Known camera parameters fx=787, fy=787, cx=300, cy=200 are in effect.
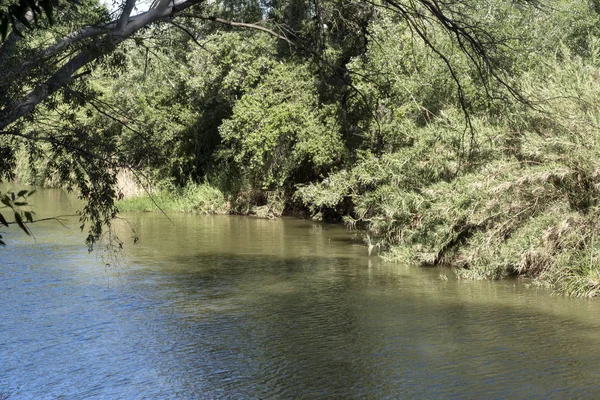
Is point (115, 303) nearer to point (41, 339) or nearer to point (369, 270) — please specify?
point (41, 339)

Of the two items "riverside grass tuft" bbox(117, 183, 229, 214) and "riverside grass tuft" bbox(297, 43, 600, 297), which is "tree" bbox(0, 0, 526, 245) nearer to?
"riverside grass tuft" bbox(297, 43, 600, 297)

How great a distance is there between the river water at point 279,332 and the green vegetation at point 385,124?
1032mm

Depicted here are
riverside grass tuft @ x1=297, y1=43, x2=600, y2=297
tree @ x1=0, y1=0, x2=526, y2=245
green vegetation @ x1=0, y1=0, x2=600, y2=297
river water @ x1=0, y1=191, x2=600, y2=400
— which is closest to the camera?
tree @ x1=0, y1=0, x2=526, y2=245

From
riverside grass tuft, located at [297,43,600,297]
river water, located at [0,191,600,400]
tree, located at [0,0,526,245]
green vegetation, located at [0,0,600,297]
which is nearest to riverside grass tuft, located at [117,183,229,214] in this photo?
green vegetation, located at [0,0,600,297]

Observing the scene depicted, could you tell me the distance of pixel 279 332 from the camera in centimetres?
1059

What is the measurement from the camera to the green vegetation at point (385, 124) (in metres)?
7.39

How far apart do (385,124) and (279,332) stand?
25.1 ft

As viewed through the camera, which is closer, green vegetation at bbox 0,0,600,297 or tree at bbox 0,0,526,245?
tree at bbox 0,0,526,245

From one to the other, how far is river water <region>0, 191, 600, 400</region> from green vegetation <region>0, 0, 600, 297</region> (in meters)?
1.03

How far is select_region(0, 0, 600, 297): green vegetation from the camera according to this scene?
7387 millimetres

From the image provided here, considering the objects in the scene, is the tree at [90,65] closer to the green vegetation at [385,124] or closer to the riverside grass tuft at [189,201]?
the green vegetation at [385,124]

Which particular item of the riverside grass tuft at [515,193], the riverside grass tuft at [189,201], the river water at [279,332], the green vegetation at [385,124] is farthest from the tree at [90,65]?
the riverside grass tuft at [189,201]

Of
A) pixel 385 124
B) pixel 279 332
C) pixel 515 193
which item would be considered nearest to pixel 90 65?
pixel 279 332

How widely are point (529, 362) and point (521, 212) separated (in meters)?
4.15
